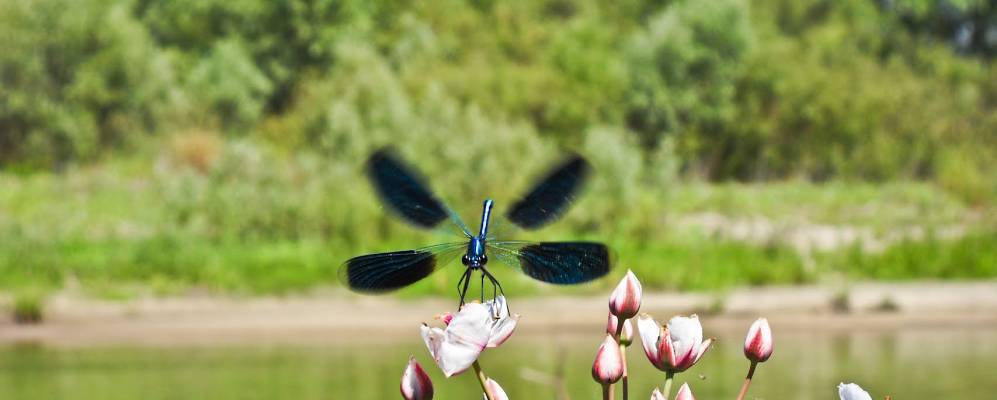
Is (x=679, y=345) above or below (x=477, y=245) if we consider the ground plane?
below

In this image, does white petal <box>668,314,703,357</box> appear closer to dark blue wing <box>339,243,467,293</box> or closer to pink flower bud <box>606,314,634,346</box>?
pink flower bud <box>606,314,634,346</box>

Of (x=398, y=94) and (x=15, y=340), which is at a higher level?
(x=398, y=94)

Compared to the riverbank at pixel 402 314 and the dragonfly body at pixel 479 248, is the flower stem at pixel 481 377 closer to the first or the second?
the dragonfly body at pixel 479 248

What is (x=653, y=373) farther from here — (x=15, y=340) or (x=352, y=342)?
(x=15, y=340)

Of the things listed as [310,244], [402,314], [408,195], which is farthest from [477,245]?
[310,244]

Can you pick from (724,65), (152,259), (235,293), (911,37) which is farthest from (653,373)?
(911,37)

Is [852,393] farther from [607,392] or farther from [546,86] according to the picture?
[546,86]

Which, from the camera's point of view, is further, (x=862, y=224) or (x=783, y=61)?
(x=783, y=61)
